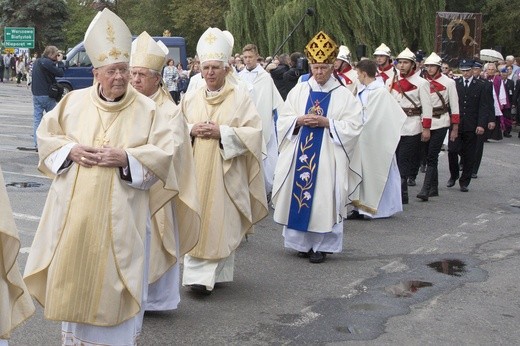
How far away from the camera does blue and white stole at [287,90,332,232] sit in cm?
949

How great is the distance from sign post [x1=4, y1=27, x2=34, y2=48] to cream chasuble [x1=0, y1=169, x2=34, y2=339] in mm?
50291

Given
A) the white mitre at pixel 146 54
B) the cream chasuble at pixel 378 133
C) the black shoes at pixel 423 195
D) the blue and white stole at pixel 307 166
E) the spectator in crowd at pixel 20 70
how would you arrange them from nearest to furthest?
the white mitre at pixel 146 54, the blue and white stole at pixel 307 166, the cream chasuble at pixel 378 133, the black shoes at pixel 423 195, the spectator in crowd at pixel 20 70

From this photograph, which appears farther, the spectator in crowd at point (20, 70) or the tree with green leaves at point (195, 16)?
the tree with green leaves at point (195, 16)

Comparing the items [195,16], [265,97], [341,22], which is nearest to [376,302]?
[265,97]

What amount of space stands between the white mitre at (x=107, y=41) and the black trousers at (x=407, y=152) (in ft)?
27.5

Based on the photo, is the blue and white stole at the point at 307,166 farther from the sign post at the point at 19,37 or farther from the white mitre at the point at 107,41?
the sign post at the point at 19,37

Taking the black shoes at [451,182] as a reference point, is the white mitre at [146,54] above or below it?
above

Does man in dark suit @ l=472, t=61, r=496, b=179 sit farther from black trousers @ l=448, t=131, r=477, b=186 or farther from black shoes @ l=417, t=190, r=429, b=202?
black shoes @ l=417, t=190, r=429, b=202

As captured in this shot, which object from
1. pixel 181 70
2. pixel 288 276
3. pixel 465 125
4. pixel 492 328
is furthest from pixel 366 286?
pixel 181 70

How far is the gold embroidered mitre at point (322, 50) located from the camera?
9.24 metres

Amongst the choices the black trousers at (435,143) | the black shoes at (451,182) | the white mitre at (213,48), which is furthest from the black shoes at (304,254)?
the black shoes at (451,182)

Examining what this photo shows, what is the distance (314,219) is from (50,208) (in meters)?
4.05

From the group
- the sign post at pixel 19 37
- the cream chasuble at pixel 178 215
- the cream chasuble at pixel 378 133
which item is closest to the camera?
the cream chasuble at pixel 178 215

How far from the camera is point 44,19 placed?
64.8m
